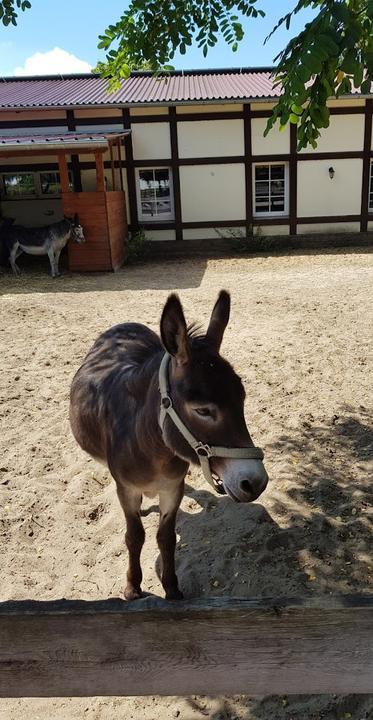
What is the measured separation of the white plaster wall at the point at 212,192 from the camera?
48.6 ft

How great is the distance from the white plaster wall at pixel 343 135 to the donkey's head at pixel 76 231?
675 cm

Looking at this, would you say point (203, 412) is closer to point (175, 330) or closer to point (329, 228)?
point (175, 330)

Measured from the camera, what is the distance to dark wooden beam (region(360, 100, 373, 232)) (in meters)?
14.6

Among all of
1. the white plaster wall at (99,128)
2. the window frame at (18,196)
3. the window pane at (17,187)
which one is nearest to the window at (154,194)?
Result: the white plaster wall at (99,128)

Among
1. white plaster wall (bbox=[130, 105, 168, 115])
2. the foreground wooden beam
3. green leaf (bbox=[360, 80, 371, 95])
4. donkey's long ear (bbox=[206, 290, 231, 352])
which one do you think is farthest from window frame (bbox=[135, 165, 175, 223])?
the foreground wooden beam

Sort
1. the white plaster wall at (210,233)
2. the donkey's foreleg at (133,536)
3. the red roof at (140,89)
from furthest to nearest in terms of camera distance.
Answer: the white plaster wall at (210,233) → the red roof at (140,89) → the donkey's foreleg at (133,536)

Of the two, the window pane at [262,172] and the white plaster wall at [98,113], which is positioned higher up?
the white plaster wall at [98,113]

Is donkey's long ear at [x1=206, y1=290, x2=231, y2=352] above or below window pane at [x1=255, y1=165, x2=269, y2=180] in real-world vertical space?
Result: below

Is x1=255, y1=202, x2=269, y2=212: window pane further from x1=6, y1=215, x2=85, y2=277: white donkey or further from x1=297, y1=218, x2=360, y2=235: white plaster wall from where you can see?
x1=6, y1=215, x2=85, y2=277: white donkey

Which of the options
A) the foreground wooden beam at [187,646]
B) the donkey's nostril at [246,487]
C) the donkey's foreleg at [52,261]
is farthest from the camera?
the donkey's foreleg at [52,261]

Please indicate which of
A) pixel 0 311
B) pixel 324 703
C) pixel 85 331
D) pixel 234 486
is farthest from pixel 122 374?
pixel 0 311

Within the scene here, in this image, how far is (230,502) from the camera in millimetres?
Answer: 3711

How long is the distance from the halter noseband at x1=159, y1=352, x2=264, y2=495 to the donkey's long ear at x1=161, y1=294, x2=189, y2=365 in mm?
158

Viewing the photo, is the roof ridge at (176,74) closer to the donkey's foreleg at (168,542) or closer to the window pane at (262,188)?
the window pane at (262,188)
